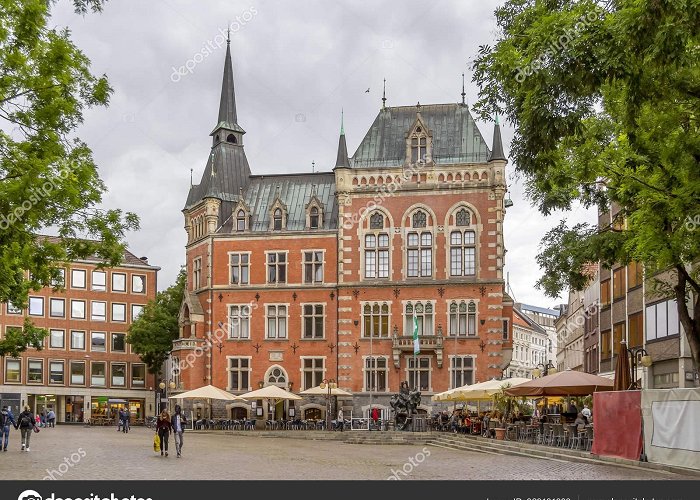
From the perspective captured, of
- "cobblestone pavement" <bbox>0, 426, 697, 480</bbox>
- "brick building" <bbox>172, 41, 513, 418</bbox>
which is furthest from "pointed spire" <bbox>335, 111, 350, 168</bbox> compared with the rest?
"cobblestone pavement" <bbox>0, 426, 697, 480</bbox>

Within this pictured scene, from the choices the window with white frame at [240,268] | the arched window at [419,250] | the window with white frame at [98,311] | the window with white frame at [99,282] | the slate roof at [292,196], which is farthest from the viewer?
the window with white frame at [99,282]

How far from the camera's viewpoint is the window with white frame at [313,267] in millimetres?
63250

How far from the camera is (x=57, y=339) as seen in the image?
85.8m

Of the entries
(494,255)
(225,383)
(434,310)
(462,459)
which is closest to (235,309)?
(225,383)

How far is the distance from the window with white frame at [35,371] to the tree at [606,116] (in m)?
62.3

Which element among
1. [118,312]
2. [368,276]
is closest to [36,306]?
[118,312]

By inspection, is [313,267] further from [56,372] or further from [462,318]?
[56,372]

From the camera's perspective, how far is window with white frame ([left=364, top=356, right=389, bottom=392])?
6100cm

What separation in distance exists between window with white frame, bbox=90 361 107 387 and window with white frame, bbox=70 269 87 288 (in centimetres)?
704

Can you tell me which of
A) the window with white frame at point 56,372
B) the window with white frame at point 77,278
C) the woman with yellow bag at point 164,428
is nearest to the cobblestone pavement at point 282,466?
the woman with yellow bag at point 164,428

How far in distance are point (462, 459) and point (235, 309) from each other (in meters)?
35.7

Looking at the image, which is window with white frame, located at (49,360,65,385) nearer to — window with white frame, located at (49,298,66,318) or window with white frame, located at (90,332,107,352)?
window with white frame, located at (90,332,107,352)

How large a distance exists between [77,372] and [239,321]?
93.3 ft

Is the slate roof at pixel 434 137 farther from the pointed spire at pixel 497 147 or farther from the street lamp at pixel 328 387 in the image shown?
the street lamp at pixel 328 387
